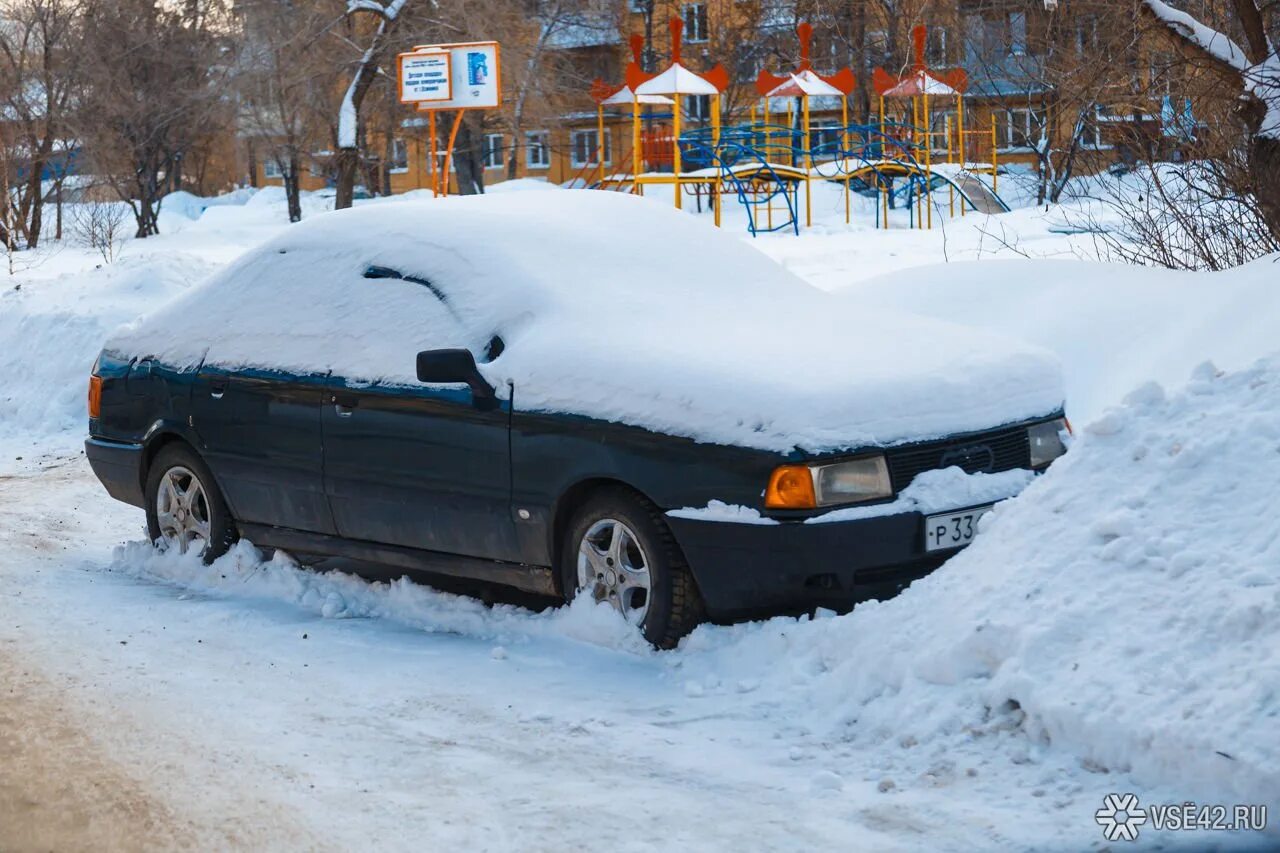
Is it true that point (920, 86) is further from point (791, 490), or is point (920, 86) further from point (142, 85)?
point (791, 490)

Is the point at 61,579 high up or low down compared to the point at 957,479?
down

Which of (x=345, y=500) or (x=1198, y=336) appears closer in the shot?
(x=345, y=500)

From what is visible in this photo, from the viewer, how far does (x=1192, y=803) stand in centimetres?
394

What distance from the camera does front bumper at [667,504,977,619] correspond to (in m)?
5.43

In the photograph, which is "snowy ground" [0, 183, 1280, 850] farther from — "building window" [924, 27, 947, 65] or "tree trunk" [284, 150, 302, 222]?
"tree trunk" [284, 150, 302, 222]

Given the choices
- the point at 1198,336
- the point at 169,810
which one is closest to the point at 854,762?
the point at 169,810

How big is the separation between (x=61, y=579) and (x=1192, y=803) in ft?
17.8

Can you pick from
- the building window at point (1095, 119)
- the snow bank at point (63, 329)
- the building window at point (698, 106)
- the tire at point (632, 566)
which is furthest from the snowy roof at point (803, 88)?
the tire at point (632, 566)

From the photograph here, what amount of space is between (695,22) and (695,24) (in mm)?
219

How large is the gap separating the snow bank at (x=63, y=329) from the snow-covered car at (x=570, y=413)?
Result: 5.83 m

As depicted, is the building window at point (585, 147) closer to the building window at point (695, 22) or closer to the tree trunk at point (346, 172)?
the building window at point (695, 22)

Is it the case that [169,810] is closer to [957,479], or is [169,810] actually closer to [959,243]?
[957,479]

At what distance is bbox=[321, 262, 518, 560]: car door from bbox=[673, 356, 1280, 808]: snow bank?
106cm

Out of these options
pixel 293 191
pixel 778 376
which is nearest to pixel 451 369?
pixel 778 376
